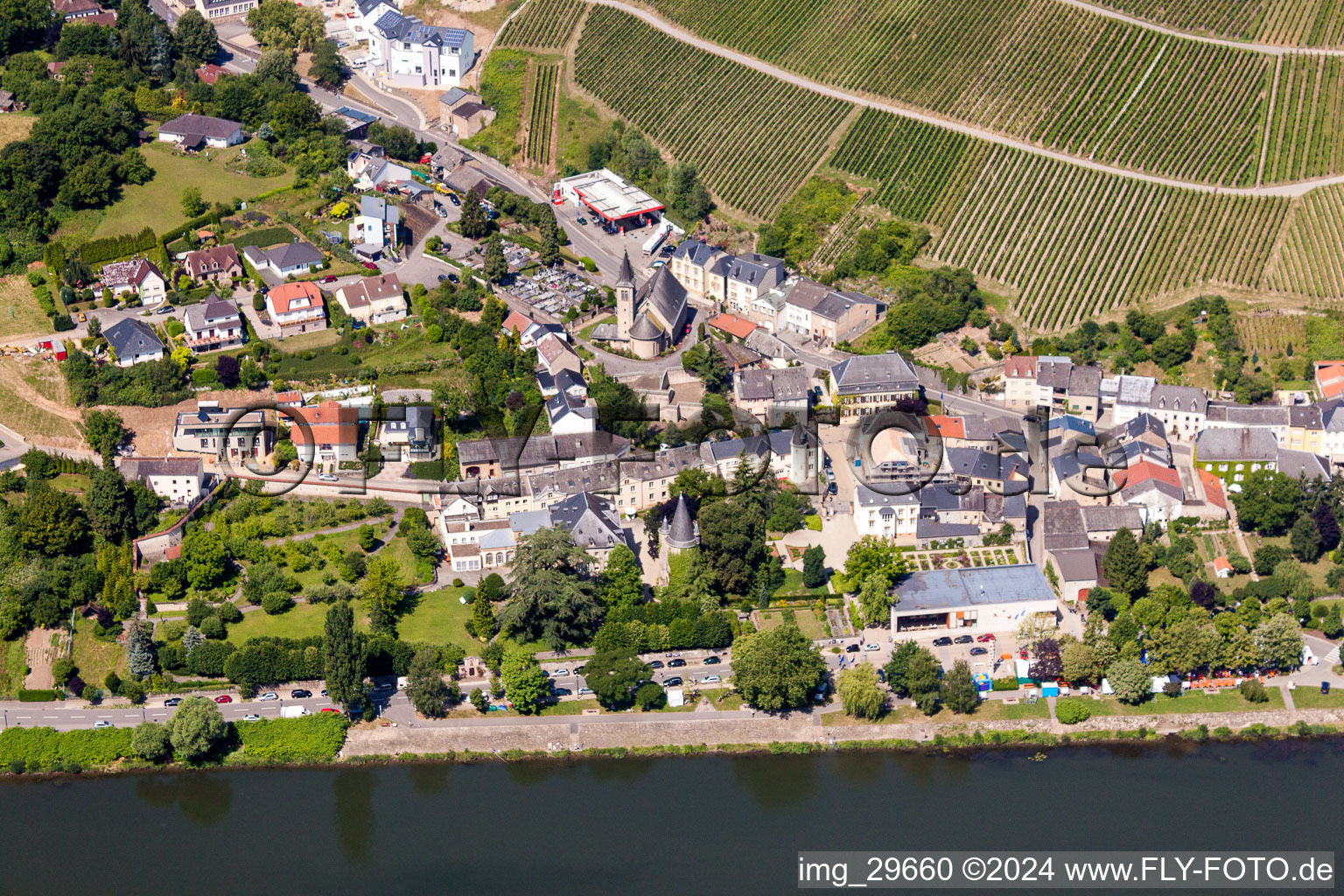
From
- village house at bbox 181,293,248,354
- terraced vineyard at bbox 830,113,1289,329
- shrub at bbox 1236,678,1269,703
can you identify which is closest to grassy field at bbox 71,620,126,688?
village house at bbox 181,293,248,354

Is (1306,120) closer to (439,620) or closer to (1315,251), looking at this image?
(1315,251)

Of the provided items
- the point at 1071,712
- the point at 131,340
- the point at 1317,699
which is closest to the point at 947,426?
the point at 1071,712

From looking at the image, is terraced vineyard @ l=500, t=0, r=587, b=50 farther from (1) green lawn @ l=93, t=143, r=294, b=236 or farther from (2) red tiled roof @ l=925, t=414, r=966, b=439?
(2) red tiled roof @ l=925, t=414, r=966, b=439

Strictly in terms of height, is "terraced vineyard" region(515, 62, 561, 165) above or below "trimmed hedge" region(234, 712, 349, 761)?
above

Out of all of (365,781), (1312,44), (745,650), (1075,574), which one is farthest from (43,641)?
(1312,44)

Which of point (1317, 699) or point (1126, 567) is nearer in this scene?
point (1317, 699)

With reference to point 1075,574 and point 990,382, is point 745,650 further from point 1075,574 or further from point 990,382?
point 990,382
